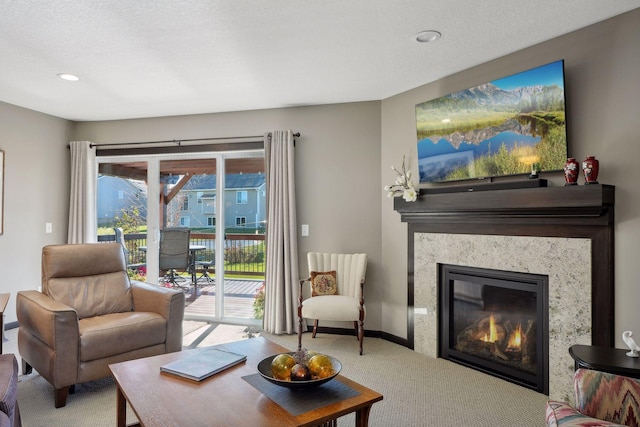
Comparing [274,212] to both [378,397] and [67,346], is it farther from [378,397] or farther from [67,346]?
[378,397]

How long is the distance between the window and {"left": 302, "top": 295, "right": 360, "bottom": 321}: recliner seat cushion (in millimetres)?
1564

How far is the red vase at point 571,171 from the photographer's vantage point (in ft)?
8.21

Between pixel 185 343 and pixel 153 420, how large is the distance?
99.0 inches

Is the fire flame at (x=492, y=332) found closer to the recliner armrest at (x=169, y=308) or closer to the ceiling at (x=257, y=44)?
the ceiling at (x=257, y=44)

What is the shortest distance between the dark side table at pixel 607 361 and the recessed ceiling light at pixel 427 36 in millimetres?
2121

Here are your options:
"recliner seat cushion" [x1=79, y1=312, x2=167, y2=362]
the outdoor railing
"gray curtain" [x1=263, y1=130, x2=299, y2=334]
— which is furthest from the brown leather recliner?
the outdoor railing

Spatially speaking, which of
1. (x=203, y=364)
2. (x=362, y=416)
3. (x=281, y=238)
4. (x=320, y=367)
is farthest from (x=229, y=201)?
(x=362, y=416)

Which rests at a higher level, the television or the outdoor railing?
the television

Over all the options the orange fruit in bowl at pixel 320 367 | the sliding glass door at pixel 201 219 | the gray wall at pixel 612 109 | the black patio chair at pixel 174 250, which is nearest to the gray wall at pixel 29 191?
the sliding glass door at pixel 201 219

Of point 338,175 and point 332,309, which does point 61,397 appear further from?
point 338,175

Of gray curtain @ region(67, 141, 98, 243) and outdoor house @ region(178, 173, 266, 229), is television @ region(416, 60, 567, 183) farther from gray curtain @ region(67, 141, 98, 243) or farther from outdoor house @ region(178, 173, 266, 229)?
gray curtain @ region(67, 141, 98, 243)

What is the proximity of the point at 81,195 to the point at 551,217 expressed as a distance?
16.6 ft

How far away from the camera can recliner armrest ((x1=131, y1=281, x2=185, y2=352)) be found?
120 inches

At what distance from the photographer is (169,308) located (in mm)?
3033
